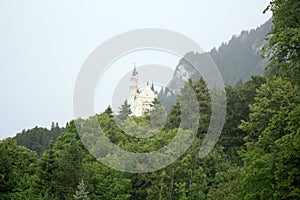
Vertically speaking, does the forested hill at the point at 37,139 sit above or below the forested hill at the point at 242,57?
below

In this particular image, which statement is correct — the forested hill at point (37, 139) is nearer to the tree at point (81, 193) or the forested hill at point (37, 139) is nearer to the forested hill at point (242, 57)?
the tree at point (81, 193)

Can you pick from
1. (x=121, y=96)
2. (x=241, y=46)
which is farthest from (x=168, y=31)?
(x=241, y=46)

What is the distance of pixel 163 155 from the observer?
78.4ft

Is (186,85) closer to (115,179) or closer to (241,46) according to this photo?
(115,179)

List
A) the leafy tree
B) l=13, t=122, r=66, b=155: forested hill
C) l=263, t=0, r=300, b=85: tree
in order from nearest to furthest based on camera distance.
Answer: l=263, t=0, r=300, b=85: tree → the leafy tree → l=13, t=122, r=66, b=155: forested hill

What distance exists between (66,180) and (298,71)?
1577 centimetres

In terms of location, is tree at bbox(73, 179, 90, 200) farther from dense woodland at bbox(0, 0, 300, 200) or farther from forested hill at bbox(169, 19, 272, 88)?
forested hill at bbox(169, 19, 272, 88)

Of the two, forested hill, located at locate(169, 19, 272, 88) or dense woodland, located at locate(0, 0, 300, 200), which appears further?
forested hill, located at locate(169, 19, 272, 88)

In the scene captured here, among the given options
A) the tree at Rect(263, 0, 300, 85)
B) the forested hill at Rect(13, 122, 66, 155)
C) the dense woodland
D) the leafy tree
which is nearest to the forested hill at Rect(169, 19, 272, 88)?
the forested hill at Rect(13, 122, 66, 155)

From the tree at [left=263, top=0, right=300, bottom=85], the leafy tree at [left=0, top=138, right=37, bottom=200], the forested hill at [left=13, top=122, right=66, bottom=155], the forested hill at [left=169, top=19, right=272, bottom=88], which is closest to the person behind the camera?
the tree at [left=263, top=0, right=300, bottom=85]

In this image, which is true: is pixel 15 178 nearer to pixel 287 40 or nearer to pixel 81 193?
pixel 81 193

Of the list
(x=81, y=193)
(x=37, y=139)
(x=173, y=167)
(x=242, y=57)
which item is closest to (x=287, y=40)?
(x=81, y=193)

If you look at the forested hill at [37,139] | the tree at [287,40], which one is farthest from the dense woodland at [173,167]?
the forested hill at [37,139]

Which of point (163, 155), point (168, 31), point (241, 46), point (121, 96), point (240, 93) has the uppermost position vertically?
point (241, 46)
